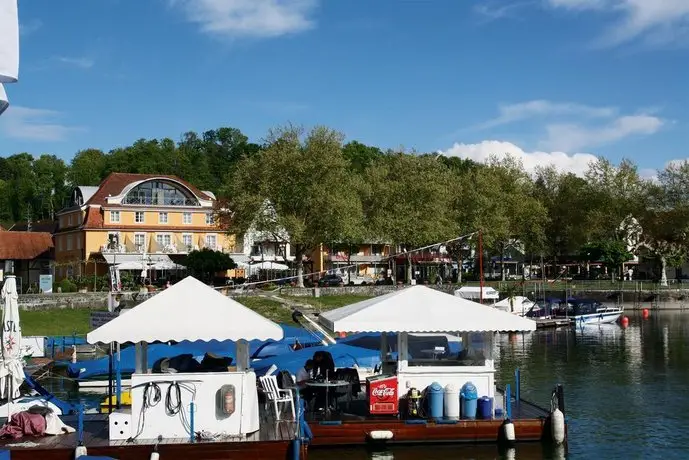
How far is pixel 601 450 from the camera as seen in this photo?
67.5 feet

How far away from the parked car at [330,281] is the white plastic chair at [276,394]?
2480 inches

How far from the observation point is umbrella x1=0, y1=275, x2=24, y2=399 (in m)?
20.2

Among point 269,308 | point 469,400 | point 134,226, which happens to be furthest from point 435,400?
point 134,226

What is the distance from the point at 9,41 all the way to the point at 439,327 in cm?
1334

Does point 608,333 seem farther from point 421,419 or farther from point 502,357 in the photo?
point 421,419

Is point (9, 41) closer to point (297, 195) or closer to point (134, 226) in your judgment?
point (297, 195)

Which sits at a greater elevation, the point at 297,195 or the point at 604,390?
the point at 297,195

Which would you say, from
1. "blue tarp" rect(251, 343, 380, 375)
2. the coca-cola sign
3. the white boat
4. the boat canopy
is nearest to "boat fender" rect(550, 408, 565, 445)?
the coca-cola sign

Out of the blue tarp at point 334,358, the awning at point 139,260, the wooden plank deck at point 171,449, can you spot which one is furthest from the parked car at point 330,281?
the wooden plank deck at point 171,449

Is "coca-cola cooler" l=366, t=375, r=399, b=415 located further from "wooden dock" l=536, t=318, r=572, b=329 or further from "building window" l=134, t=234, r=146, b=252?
"building window" l=134, t=234, r=146, b=252

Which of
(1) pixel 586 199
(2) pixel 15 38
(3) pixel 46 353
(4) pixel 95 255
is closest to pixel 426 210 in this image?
(1) pixel 586 199

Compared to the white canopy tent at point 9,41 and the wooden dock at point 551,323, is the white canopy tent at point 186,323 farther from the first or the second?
the wooden dock at point 551,323

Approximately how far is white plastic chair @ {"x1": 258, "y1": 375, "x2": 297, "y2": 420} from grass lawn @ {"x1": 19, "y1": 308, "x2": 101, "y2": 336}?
3133 centimetres

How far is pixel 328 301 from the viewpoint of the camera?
68250 millimetres
